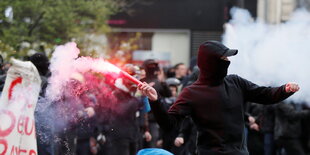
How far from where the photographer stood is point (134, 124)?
8297mm

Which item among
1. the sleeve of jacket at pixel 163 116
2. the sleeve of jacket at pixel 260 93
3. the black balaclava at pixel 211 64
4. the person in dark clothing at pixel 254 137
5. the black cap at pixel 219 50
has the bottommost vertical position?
the person in dark clothing at pixel 254 137

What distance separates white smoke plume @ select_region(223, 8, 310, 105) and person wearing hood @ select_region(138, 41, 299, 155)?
1.74m

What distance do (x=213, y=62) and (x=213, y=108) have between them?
386 millimetres

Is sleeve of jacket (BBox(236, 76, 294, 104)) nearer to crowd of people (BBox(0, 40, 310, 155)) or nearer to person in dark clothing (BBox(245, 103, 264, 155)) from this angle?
crowd of people (BBox(0, 40, 310, 155))

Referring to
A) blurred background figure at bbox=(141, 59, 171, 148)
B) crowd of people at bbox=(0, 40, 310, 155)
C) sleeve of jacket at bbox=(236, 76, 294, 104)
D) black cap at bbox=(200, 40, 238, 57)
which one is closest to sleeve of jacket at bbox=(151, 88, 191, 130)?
black cap at bbox=(200, 40, 238, 57)

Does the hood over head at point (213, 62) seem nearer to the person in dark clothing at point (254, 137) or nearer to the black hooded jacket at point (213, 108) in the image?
the black hooded jacket at point (213, 108)

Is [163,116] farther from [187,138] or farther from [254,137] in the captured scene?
[254,137]

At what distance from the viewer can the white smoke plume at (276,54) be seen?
6230mm

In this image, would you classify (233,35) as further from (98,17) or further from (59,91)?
(98,17)

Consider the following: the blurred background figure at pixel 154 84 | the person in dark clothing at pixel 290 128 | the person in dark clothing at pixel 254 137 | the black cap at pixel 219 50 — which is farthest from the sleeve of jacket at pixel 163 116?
the person in dark clothing at pixel 254 137

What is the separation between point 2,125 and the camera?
4.18m

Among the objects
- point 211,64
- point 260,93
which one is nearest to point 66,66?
point 211,64

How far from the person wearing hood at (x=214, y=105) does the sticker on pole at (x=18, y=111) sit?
2.97 feet

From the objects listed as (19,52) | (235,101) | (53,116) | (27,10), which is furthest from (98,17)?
(235,101)
